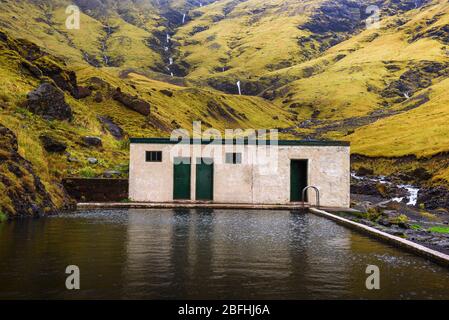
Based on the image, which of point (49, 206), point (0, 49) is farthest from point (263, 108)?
point (49, 206)

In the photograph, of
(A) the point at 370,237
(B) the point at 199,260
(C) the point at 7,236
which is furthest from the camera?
(A) the point at 370,237

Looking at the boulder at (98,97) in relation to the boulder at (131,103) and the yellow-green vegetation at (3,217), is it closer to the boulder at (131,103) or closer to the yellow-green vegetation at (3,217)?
the boulder at (131,103)

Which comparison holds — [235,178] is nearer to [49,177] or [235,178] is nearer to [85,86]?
[49,177]

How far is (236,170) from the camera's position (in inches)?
1587

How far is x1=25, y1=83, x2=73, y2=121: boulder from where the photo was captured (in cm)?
4822

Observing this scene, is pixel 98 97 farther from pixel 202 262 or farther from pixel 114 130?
pixel 202 262

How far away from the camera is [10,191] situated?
27.4 m

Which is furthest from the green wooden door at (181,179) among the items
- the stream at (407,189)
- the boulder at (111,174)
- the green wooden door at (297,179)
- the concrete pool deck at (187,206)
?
the stream at (407,189)

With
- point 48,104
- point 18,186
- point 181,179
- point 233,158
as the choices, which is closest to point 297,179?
point 233,158

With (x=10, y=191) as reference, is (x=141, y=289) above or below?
below

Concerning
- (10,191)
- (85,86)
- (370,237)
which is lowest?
(370,237)

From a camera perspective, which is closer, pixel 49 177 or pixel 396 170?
pixel 49 177

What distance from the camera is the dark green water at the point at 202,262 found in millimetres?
12406

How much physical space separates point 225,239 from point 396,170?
6392cm
